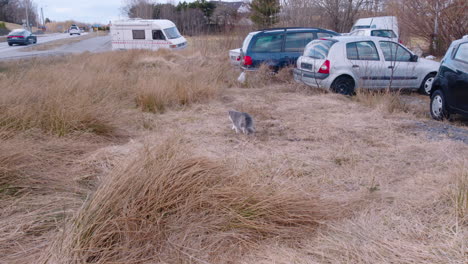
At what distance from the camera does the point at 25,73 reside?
29.3 ft

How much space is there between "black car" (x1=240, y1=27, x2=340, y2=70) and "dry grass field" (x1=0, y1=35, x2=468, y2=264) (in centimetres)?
530

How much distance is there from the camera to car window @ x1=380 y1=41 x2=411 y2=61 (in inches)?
372

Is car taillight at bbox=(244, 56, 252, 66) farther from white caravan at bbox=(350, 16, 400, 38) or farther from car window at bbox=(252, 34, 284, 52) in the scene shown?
white caravan at bbox=(350, 16, 400, 38)

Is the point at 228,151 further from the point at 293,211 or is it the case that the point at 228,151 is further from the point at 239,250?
the point at 239,250

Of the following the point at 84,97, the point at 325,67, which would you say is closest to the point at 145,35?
the point at 325,67

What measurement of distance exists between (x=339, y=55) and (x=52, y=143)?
6.71 meters

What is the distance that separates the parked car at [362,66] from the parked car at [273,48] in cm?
177

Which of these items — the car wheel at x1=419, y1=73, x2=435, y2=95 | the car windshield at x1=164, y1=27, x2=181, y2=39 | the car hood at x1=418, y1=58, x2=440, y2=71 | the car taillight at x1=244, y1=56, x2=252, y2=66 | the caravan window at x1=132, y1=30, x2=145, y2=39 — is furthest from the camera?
the caravan window at x1=132, y1=30, x2=145, y2=39

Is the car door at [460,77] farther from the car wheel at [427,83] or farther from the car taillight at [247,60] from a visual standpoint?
the car taillight at [247,60]

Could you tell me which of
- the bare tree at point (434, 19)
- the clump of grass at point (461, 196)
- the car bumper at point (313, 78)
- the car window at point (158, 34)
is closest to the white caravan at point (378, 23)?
the bare tree at point (434, 19)

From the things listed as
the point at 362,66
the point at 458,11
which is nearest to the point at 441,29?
the point at 458,11

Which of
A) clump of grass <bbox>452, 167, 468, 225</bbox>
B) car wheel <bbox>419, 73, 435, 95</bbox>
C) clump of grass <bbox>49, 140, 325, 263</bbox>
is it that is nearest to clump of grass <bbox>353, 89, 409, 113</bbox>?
car wheel <bbox>419, 73, 435, 95</bbox>

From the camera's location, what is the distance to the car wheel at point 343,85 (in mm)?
9312

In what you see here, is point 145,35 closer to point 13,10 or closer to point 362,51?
point 362,51
